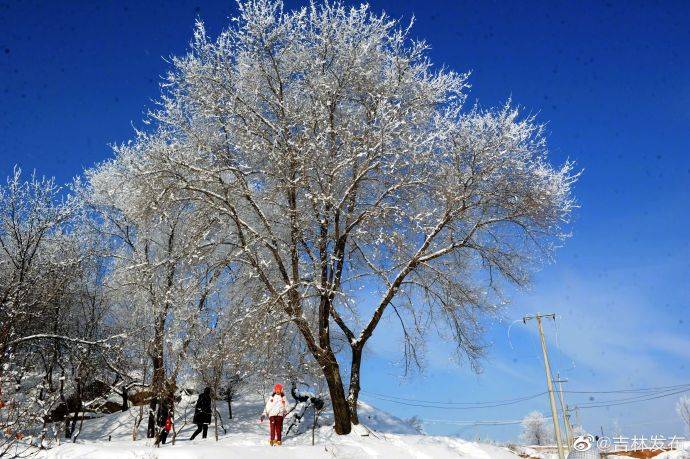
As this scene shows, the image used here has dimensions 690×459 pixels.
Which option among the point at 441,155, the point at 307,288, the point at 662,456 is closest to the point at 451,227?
the point at 441,155

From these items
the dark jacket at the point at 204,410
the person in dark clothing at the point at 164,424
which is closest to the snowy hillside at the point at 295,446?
the person in dark clothing at the point at 164,424

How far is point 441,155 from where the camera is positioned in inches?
608

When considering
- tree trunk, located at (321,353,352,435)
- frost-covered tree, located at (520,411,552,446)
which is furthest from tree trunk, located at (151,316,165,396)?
frost-covered tree, located at (520,411,552,446)

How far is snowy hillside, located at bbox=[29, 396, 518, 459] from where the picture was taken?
10.2 metres

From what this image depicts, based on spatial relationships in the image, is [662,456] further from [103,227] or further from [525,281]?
[103,227]

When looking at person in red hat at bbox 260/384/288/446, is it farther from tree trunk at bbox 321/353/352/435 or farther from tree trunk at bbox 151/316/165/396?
tree trunk at bbox 151/316/165/396

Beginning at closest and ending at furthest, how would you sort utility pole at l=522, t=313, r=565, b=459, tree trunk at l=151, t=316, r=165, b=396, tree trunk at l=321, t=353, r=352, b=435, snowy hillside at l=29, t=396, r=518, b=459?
snowy hillside at l=29, t=396, r=518, b=459 < tree trunk at l=321, t=353, r=352, b=435 < tree trunk at l=151, t=316, r=165, b=396 < utility pole at l=522, t=313, r=565, b=459

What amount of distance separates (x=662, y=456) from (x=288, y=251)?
703 inches

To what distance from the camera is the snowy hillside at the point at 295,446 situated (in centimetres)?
1020

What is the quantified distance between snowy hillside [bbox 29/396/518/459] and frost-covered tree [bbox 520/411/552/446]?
171 feet

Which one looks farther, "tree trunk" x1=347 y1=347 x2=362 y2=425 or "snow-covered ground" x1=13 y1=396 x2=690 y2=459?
"tree trunk" x1=347 y1=347 x2=362 y2=425

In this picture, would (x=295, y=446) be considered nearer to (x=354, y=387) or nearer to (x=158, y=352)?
(x=354, y=387)

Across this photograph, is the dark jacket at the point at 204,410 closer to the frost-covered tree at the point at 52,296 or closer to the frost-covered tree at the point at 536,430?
the frost-covered tree at the point at 52,296

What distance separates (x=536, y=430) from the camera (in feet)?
224
